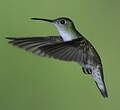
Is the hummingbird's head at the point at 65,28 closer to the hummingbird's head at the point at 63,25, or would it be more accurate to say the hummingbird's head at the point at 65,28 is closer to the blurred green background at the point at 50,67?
the hummingbird's head at the point at 63,25

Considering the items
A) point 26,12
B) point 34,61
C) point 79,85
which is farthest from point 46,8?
point 79,85

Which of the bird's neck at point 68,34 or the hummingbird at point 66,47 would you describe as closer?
the hummingbird at point 66,47

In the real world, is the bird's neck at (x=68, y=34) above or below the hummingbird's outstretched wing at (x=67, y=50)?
above

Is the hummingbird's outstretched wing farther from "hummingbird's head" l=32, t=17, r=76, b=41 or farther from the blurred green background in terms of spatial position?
the blurred green background

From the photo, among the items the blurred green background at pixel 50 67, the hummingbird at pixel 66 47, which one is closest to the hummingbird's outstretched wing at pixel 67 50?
the hummingbird at pixel 66 47

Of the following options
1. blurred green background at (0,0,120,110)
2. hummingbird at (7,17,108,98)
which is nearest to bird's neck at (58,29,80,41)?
hummingbird at (7,17,108,98)

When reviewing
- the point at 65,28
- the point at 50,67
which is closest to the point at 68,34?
the point at 65,28
